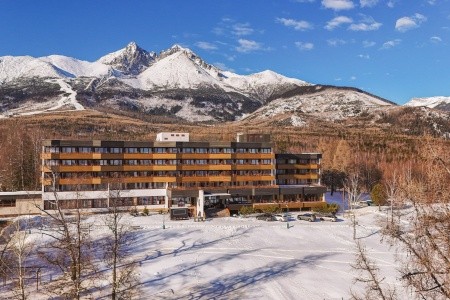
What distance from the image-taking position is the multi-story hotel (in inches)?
3194

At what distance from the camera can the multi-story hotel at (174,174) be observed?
81125mm

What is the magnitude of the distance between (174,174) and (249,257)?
38.6 meters

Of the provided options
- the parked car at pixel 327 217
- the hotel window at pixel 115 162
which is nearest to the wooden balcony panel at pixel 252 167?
the parked car at pixel 327 217

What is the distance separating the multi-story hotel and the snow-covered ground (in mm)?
8817

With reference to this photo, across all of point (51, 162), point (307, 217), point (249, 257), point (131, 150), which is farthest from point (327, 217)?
point (51, 162)

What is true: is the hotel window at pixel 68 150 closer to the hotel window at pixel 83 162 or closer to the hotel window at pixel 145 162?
the hotel window at pixel 83 162

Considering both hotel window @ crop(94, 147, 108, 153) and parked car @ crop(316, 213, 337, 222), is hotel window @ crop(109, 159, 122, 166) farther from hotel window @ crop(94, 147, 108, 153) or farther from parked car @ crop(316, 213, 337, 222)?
parked car @ crop(316, 213, 337, 222)

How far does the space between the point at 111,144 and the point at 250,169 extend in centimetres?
3131

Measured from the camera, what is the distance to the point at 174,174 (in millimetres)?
88438

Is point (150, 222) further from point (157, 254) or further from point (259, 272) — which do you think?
point (259, 272)

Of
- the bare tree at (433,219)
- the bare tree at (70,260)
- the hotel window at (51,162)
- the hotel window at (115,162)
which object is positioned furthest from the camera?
the hotel window at (115,162)

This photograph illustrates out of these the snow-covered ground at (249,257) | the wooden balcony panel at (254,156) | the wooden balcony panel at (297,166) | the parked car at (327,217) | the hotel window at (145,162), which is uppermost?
the wooden balcony panel at (254,156)

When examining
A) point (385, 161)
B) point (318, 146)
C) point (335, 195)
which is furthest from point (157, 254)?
point (318, 146)

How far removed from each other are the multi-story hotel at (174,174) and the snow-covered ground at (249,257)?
882 cm
